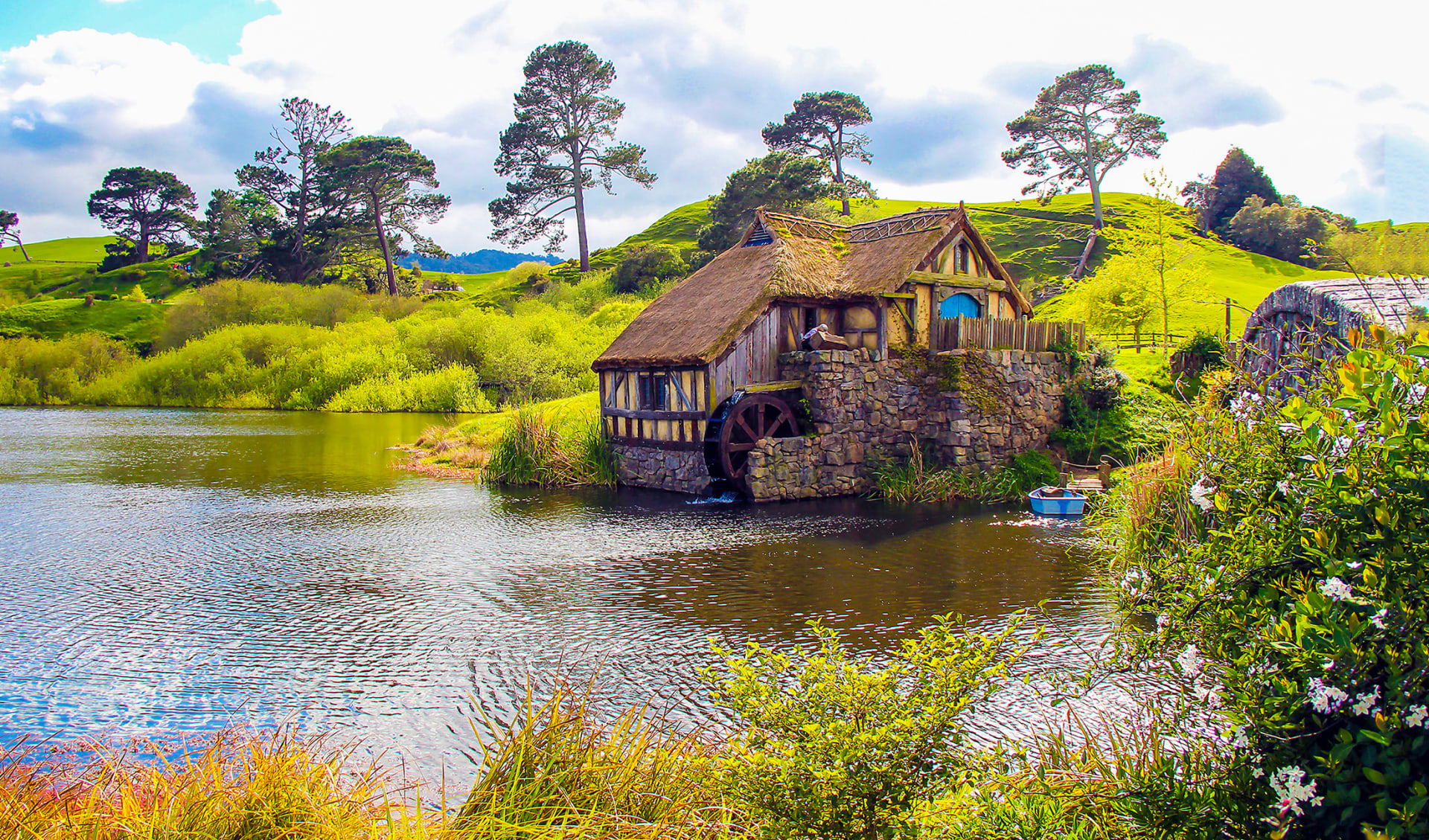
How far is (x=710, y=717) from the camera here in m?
7.34

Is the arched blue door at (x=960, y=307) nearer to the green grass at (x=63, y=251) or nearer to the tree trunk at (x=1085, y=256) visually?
the tree trunk at (x=1085, y=256)

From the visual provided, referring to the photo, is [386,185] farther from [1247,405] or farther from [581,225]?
[1247,405]

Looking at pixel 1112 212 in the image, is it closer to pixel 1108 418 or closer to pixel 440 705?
pixel 1108 418

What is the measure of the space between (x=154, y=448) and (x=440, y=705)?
1121 inches

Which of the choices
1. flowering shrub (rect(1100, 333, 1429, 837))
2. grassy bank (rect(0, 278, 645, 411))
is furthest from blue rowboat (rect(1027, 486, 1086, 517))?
grassy bank (rect(0, 278, 645, 411))

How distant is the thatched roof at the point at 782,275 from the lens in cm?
2052

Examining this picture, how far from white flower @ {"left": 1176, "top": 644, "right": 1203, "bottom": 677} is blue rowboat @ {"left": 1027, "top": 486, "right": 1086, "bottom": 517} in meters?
14.0

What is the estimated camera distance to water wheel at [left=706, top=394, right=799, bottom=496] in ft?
64.1

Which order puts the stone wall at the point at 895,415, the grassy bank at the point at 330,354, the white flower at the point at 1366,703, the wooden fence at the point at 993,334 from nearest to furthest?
1. the white flower at the point at 1366,703
2. the stone wall at the point at 895,415
3. the wooden fence at the point at 993,334
4. the grassy bank at the point at 330,354

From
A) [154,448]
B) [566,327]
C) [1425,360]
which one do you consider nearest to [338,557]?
[1425,360]

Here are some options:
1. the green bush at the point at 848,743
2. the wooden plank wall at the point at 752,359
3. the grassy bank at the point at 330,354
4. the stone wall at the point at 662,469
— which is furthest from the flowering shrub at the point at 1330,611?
the grassy bank at the point at 330,354

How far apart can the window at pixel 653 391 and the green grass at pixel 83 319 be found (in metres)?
56.3

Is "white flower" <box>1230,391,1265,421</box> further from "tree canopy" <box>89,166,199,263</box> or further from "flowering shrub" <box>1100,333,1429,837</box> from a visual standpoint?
"tree canopy" <box>89,166,199,263</box>

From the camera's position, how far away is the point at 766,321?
20766 millimetres
